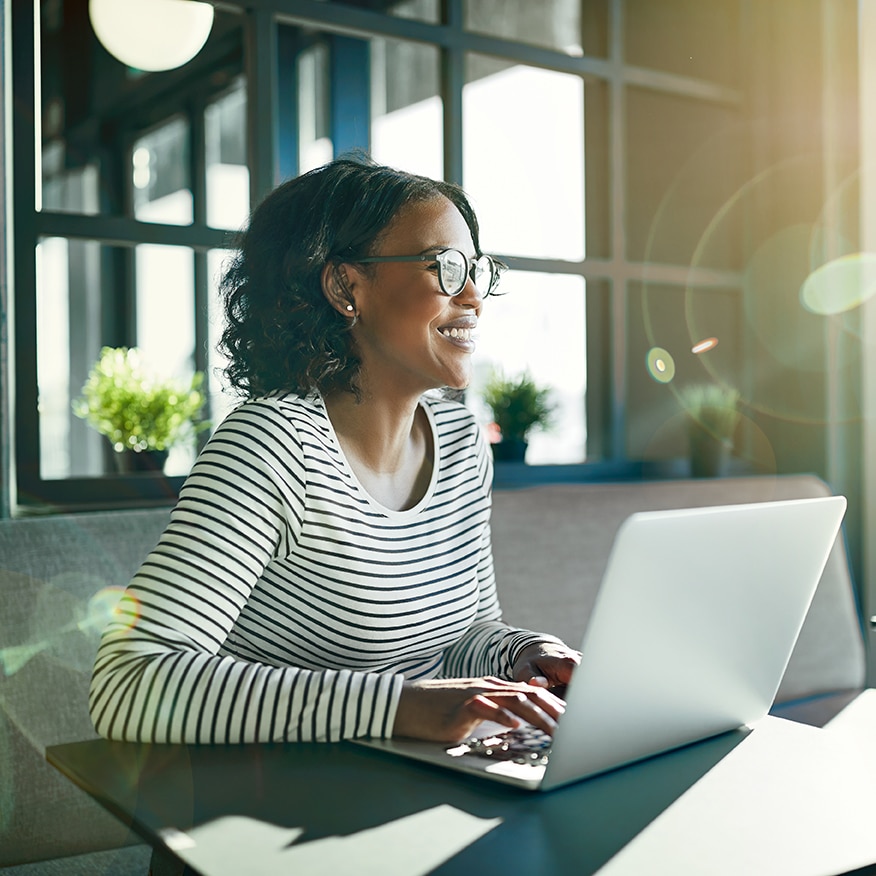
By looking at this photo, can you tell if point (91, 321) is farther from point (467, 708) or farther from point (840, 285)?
point (467, 708)

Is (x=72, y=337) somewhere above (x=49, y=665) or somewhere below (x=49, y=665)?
above

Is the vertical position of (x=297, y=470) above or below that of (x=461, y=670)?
above

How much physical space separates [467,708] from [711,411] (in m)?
2.15

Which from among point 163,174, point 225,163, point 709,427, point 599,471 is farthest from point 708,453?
point 163,174

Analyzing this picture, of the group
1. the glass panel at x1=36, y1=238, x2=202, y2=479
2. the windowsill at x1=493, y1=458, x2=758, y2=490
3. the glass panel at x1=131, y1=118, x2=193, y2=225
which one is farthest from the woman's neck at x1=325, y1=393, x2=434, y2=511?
the glass panel at x1=131, y1=118, x2=193, y2=225

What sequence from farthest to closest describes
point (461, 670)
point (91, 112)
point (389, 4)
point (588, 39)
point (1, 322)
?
point (91, 112), point (389, 4), point (588, 39), point (1, 322), point (461, 670)

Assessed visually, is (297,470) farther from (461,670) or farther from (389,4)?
(389,4)

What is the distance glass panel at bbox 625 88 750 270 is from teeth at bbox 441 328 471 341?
6.23 feet

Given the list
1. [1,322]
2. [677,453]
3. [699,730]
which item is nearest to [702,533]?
[699,730]

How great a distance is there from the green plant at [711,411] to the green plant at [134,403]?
151cm

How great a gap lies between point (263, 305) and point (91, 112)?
159 inches

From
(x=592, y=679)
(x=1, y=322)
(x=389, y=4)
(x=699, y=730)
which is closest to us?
(x=592, y=679)

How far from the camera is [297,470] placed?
4.09 feet

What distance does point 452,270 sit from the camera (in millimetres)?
1433
